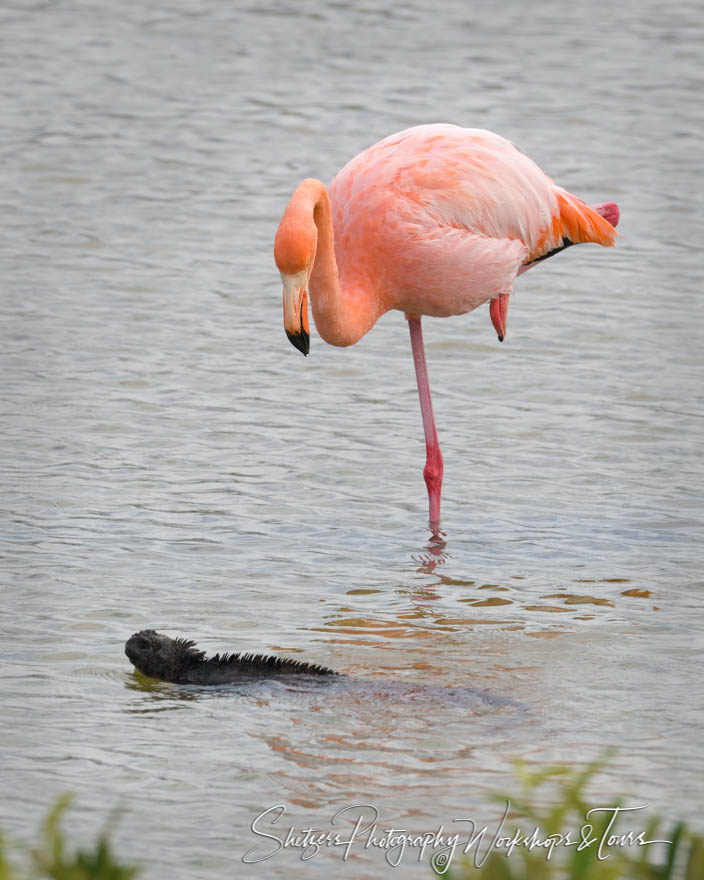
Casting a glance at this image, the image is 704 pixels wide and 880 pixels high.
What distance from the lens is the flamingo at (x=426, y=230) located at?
7852 millimetres

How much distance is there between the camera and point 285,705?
5828 mm

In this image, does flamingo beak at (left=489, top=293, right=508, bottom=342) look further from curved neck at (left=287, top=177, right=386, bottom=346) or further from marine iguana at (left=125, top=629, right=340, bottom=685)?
marine iguana at (left=125, top=629, right=340, bottom=685)

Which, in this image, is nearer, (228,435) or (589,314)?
(228,435)

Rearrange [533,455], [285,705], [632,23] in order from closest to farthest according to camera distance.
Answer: [285,705] → [533,455] → [632,23]

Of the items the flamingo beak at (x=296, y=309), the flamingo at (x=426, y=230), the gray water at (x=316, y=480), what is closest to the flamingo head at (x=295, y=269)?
the flamingo beak at (x=296, y=309)

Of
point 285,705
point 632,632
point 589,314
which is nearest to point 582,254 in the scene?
point 589,314

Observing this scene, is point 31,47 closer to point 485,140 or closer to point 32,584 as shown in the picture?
point 485,140

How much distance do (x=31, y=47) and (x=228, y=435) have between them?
1146cm

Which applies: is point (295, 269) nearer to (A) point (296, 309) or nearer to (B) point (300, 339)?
(A) point (296, 309)

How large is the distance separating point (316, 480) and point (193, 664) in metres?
2.77

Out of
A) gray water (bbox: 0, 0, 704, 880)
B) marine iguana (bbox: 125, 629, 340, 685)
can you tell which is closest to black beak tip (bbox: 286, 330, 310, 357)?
gray water (bbox: 0, 0, 704, 880)

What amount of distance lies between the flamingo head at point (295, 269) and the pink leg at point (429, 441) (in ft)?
5.48

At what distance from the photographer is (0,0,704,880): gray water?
17.6ft

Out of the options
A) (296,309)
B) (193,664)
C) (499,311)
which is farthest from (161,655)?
(499,311)
